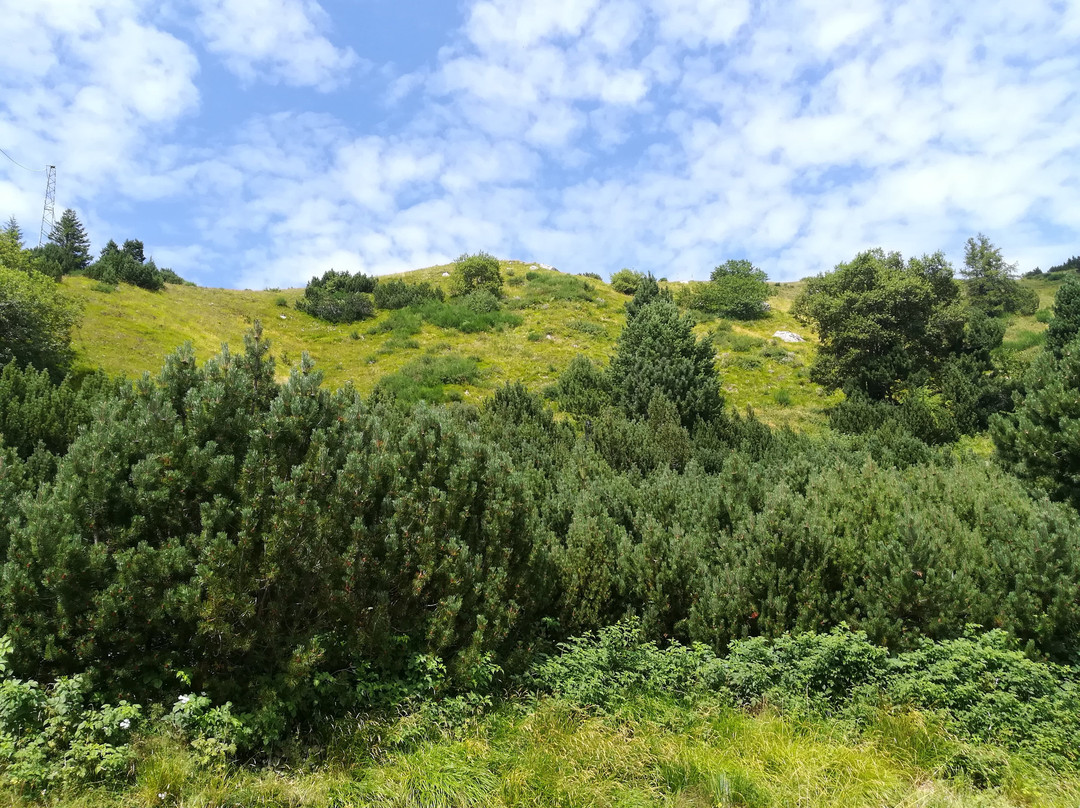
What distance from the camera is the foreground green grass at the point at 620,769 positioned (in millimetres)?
3850

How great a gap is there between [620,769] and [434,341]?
29.3 m

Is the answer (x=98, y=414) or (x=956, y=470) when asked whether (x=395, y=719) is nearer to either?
(x=98, y=414)

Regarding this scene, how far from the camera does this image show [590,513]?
8422mm

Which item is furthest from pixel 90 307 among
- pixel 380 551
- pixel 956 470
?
pixel 956 470

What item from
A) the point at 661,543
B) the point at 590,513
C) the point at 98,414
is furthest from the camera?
the point at 590,513

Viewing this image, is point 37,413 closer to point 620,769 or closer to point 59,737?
point 59,737

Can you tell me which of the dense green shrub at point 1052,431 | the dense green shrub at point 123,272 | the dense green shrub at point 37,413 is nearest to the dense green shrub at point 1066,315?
the dense green shrub at point 1052,431

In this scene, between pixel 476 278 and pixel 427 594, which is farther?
pixel 476 278

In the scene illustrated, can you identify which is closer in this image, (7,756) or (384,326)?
(7,756)

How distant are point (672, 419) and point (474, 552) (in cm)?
1086

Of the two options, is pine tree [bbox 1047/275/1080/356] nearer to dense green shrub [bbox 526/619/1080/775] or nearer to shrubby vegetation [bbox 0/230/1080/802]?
shrubby vegetation [bbox 0/230/1080/802]

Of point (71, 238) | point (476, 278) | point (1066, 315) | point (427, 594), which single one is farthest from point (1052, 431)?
point (71, 238)

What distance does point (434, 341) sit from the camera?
1265 inches

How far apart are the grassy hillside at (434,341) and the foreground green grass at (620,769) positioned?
62.5 ft
